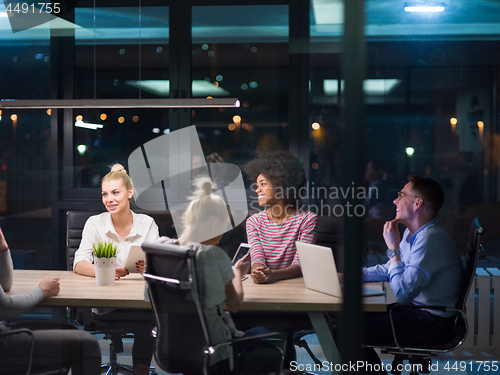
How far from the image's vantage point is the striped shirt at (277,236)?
2.89 metres

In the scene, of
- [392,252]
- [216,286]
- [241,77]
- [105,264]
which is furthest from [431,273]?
[241,77]

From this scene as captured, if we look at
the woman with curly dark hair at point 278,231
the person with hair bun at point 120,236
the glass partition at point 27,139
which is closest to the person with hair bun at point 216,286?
the woman with curly dark hair at point 278,231

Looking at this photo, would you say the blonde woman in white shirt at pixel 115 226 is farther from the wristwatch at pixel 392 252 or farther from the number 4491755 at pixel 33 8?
the number 4491755 at pixel 33 8

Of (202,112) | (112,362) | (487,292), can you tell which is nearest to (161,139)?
(202,112)

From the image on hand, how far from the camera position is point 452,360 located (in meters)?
3.35

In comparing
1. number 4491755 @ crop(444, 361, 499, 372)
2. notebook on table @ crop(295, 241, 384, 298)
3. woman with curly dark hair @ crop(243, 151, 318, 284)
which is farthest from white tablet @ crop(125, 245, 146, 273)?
number 4491755 @ crop(444, 361, 499, 372)

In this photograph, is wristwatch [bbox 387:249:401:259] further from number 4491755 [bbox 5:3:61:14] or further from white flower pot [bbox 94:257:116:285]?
number 4491755 [bbox 5:3:61:14]

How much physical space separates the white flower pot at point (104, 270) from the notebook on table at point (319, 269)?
102 cm

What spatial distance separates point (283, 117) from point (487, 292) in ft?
7.26

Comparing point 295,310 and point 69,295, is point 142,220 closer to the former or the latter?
point 69,295

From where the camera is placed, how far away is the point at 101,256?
2.50m

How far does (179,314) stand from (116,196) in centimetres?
138

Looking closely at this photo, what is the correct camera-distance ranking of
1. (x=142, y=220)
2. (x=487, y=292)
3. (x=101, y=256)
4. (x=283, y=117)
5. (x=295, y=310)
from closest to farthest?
(x=295, y=310) < (x=101, y=256) < (x=142, y=220) < (x=487, y=292) < (x=283, y=117)

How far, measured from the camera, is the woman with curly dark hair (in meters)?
2.63
